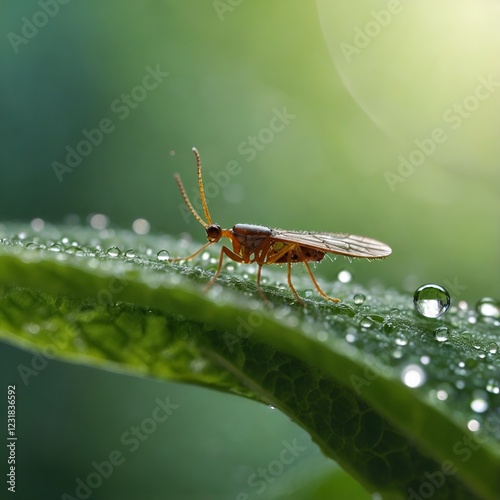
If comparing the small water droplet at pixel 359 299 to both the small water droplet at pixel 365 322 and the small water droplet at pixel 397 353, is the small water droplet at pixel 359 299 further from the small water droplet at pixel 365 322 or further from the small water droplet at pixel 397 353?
the small water droplet at pixel 397 353

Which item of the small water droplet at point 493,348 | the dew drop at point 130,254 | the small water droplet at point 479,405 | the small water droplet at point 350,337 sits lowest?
the dew drop at point 130,254

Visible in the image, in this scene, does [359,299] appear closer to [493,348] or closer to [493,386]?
[493,348]

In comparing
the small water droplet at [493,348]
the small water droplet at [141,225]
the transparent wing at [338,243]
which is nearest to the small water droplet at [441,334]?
the small water droplet at [493,348]

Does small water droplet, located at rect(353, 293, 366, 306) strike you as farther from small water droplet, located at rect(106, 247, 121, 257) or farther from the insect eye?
the insect eye

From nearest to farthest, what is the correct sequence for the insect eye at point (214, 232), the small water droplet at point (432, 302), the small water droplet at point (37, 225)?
1. the small water droplet at point (432, 302)
2. the small water droplet at point (37, 225)
3. the insect eye at point (214, 232)

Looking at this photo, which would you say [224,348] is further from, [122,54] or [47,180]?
[122,54]

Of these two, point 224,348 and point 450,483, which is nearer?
point 450,483

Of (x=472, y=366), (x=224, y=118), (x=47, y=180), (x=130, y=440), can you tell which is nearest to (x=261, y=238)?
(x=472, y=366)
